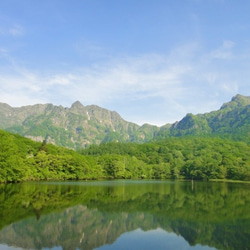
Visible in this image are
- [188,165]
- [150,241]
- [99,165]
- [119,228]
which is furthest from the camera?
[188,165]

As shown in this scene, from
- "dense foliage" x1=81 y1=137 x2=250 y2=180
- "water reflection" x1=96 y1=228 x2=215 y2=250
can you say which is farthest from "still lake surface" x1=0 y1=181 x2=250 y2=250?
"dense foliage" x1=81 y1=137 x2=250 y2=180

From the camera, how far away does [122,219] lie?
78.6ft

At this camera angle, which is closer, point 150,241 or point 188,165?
point 150,241

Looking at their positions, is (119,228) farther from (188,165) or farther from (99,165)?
(188,165)

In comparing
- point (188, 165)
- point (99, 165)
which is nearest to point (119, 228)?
point (99, 165)

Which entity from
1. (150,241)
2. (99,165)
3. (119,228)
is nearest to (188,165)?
(99,165)

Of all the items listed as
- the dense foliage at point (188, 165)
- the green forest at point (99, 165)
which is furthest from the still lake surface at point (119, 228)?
the dense foliage at point (188, 165)

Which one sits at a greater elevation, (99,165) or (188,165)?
(188,165)

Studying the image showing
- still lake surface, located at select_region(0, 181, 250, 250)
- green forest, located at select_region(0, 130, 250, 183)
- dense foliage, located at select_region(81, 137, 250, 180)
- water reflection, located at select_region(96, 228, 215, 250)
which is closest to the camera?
water reflection, located at select_region(96, 228, 215, 250)

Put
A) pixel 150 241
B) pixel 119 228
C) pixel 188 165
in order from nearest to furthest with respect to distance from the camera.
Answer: pixel 150 241, pixel 119 228, pixel 188 165

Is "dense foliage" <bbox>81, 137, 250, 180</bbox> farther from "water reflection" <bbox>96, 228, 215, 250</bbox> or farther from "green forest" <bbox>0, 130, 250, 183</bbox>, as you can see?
"water reflection" <bbox>96, 228, 215, 250</bbox>

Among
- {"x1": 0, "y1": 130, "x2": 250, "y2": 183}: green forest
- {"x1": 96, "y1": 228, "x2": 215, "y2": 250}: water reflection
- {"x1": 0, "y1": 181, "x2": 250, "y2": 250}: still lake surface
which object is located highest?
{"x1": 0, "y1": 130, "x2": 250, "y2": 183}: green forest

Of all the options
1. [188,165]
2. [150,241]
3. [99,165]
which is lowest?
[150,241]

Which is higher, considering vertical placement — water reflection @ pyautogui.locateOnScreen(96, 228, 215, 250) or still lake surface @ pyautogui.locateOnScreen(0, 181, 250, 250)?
still lake surface @ pyautogui.locateOnScreen(0, 181, 250, 250)
